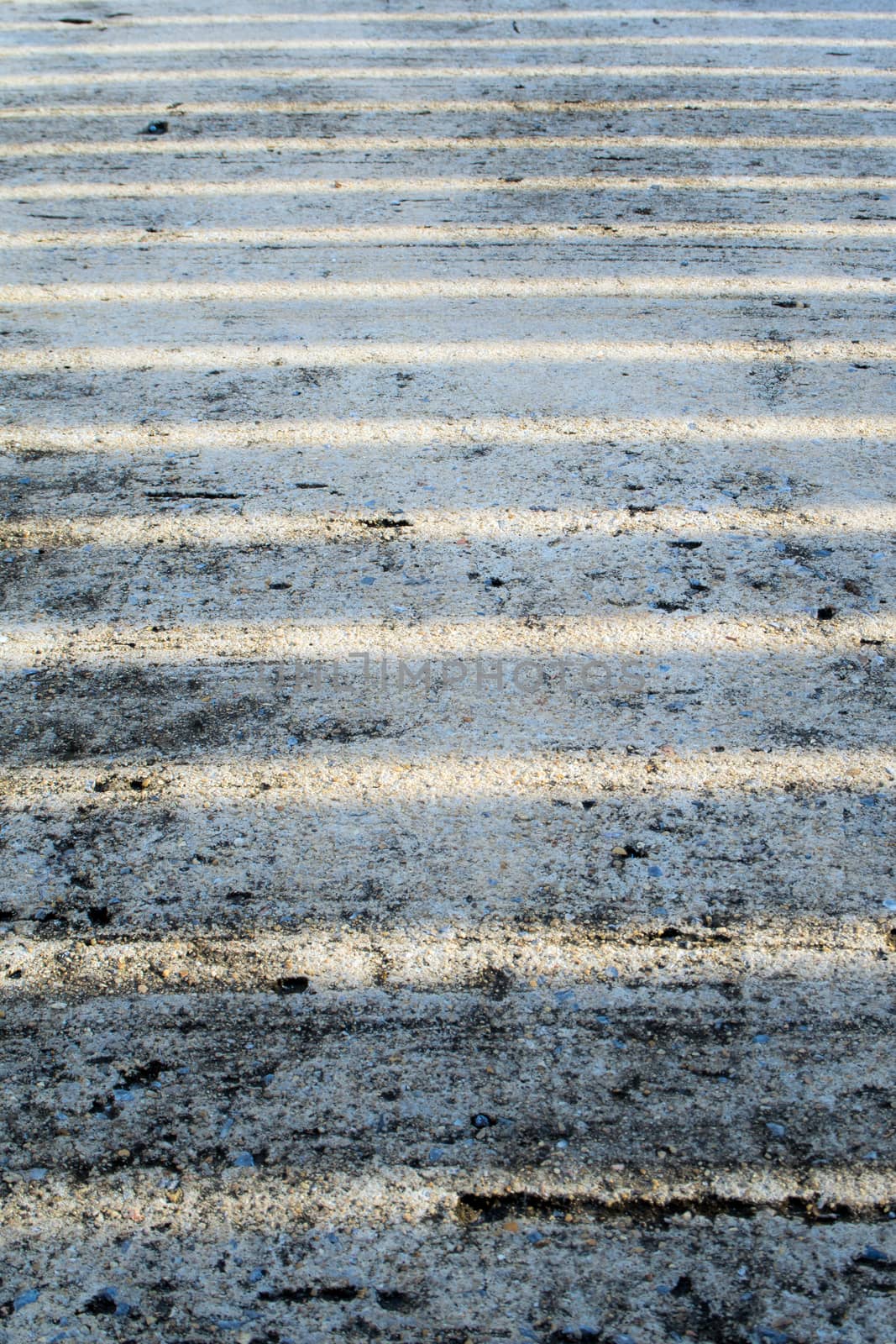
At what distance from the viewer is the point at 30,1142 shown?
1.55m

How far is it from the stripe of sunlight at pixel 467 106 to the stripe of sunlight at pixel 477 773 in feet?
11.0

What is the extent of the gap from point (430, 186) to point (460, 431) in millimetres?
1545

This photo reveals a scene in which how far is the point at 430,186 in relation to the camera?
3.92 m

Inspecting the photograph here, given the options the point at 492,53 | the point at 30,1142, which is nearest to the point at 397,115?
the point at 492,53

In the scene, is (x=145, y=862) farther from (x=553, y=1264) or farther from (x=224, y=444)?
(x=224, y=444)

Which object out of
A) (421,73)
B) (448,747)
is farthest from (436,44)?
(448,747)

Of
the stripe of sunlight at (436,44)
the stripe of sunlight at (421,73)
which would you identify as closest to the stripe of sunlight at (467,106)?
the stripe of sunlight at (421,73)

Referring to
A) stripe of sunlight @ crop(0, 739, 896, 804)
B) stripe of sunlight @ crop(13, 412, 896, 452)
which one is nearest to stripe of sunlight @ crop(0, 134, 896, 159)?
stripe of sunlight @ crop(13, 412, 896, 452)

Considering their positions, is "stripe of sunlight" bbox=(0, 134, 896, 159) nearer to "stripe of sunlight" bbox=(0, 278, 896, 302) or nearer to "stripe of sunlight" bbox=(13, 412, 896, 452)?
"stripe of sunlight" bbox=(0, 278, 896, 302)

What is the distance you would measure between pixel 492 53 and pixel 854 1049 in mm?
4649

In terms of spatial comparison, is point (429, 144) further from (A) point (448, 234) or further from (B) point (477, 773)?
(B) point (477, 773)

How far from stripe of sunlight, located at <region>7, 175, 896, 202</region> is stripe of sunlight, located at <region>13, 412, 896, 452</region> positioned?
4.71 feet

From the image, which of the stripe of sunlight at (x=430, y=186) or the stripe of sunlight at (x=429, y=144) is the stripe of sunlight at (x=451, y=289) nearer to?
the stripe of sunlight at (x=430, y=186)

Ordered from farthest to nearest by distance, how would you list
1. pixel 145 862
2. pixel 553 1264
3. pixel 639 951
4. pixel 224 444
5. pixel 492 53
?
pixel 492 53
pixel 224 444
pixel 145 862
pixel 639 951
pixel 553 1264
